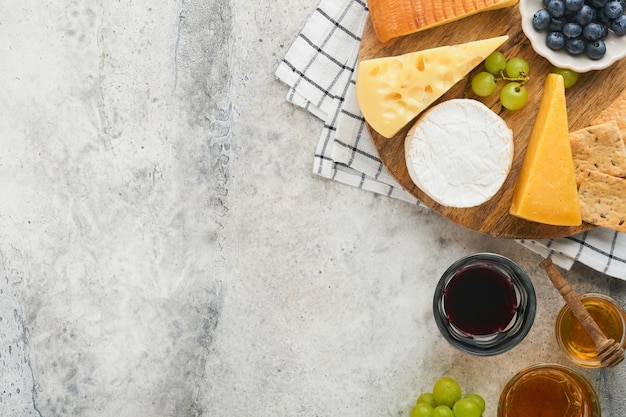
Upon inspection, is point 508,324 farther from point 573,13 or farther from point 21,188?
point 21,188

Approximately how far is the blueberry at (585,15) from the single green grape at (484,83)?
23 cm

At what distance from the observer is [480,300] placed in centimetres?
174

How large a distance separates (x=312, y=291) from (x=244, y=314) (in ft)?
0.66

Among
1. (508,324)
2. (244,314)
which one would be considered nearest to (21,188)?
(244,314)

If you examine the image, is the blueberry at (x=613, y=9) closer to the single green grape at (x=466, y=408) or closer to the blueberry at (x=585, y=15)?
the blueberry at (x=585, y=15)

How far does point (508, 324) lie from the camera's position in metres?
1.75

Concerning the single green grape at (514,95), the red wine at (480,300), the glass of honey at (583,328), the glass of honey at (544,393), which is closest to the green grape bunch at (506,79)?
the single green grape at (514,95)

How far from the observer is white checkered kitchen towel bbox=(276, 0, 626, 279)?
5.79 feet

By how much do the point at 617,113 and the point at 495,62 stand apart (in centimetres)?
32

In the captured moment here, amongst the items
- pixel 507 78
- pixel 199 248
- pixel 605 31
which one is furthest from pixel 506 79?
pixel 199 248

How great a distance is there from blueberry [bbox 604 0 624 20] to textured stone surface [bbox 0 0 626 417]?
65 cm

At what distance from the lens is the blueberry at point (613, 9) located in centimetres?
157

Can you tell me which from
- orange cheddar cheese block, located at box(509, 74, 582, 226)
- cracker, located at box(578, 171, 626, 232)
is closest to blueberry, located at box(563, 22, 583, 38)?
orange cheddar cheese block, located at box(509, 74, 582, 226)

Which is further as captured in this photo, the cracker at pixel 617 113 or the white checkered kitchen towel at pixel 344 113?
the white checkered kitchen towel at pixel 344 113
